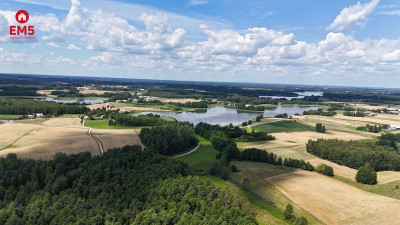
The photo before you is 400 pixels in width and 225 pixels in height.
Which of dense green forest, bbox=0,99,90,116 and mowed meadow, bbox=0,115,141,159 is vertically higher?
dense green forest, bbox=0,99,90,116

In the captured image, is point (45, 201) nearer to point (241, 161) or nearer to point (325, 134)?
point (241, 161)

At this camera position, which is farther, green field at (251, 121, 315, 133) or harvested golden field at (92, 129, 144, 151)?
green field at (251, 121, 315, 133)

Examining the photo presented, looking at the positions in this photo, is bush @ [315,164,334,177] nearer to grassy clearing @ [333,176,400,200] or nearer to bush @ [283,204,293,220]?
grassy clearing @ [333,176,400,200]

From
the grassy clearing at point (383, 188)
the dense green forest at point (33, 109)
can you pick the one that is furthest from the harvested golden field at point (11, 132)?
the grassy clearing at point (383, 188)

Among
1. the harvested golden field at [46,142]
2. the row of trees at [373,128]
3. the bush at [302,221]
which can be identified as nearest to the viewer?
the bush at [302,221]

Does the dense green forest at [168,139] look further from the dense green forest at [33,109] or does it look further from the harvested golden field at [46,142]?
the dense green forest at [33,109]

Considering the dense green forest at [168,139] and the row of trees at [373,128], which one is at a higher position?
the row of trees at [373,128]

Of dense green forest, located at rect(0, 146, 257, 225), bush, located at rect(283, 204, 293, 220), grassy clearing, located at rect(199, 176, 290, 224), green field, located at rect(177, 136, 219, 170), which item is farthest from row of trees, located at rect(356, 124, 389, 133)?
dense green forest, located at rect(0, 146, 257, 225)

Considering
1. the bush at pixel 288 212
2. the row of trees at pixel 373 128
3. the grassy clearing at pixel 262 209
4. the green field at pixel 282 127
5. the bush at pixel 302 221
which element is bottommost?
the grassy clearing at pixel 262 209
